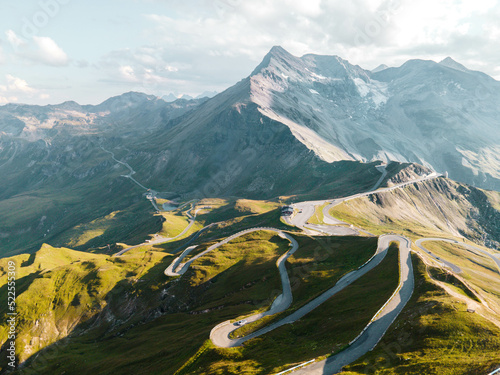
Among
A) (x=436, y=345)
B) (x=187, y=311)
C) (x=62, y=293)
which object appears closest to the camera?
(x=436, y=345)

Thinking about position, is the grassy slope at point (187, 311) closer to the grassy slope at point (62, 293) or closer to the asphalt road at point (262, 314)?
the asphalt road at point (262, 314)

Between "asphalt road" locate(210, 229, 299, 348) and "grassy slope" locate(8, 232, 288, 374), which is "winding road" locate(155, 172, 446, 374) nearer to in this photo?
"asphalt road" locate(210, 229, 299, 348)

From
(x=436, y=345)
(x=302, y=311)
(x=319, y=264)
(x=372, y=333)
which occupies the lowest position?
(x=319, y=264)

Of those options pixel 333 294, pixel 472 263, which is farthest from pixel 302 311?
pixel 472 263

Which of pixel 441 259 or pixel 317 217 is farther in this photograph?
pixel 317 217

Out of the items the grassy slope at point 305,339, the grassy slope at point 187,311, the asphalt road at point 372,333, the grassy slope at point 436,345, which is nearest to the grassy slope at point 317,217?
the grassy slope at point 187,311

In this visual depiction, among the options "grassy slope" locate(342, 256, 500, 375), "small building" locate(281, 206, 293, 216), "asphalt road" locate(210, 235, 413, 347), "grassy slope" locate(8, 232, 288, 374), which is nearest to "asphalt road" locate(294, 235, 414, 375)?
"grassy slope" locate(342, 256, 500, 375)

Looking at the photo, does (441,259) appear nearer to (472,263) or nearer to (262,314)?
(472,263)
